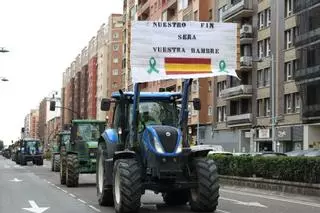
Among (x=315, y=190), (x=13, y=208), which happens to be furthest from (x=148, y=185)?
(x=315, y=190)

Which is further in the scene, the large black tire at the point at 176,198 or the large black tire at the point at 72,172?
the large black tire at the point at 72,172

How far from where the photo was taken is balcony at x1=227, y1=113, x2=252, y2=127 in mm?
66269

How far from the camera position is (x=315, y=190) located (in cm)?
2158

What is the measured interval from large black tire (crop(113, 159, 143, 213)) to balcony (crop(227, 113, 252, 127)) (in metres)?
52.0

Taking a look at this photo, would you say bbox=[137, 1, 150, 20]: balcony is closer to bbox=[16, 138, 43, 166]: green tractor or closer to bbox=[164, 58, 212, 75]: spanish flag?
bbox=[16, 138, 43, 166]: green tractor

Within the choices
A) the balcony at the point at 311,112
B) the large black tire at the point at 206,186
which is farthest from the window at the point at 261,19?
the large black tire at the point at 206,186

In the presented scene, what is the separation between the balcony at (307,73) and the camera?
55134 mm

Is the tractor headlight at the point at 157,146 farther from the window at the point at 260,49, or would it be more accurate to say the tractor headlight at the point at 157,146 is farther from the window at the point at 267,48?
the window at the point at 260,49

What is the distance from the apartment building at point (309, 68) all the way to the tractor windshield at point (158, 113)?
3929cm

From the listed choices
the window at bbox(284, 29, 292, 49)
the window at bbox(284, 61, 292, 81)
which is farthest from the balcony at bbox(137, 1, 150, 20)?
the window at bbox(284, 61, 292, 81)

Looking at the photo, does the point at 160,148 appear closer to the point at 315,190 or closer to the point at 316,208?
the point at 316,208

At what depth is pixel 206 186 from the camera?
598 inches

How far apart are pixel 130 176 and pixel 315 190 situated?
350 inches

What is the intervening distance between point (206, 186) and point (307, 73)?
140 feet
